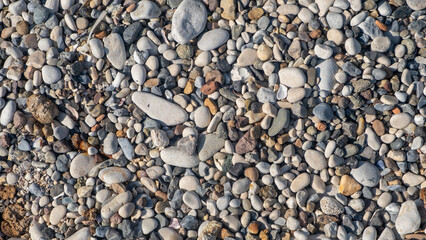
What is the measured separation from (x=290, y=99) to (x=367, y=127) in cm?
45

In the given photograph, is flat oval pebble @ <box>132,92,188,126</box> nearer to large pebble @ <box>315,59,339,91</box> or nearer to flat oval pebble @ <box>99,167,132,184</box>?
flat oval pebble @ <box>99,167,132,184</box>

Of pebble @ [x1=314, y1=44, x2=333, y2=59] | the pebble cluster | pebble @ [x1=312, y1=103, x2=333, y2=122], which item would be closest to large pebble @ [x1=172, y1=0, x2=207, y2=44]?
the pebble cluster

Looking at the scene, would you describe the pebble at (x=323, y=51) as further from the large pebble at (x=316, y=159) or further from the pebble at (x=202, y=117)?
the pebble at (x=202, y=117)

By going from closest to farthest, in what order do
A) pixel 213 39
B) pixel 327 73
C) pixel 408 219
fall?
1. pixel 408 219
2. pixel 327 73
3. pixel 213 39

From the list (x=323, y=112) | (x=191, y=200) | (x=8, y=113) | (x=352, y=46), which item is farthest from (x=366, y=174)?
(x=8, y=113)

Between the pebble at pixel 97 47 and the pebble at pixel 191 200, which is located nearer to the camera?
the pebble at pixel 191 200

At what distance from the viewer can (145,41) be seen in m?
2.21

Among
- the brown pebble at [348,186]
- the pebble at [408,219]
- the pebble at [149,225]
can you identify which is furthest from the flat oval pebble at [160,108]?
the pebble at [408,219]

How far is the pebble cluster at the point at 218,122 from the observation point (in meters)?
2.06

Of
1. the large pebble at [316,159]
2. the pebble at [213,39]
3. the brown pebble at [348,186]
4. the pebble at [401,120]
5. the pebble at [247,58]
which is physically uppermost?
the pebble at [213,39]

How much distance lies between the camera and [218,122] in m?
2.13

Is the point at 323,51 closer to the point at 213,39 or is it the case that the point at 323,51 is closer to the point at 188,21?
the point at 213,39

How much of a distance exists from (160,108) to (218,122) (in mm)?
341

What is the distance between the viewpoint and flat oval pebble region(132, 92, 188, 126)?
84.7 inches
